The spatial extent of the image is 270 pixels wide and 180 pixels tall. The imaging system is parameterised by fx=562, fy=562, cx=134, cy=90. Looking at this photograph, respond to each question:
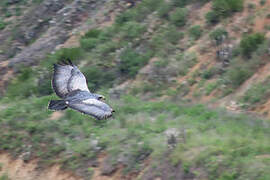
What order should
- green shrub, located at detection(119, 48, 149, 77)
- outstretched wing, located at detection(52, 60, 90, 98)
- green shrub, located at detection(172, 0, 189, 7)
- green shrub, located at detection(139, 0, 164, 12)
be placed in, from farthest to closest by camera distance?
green shrub, located at detection(139, 0, 164, 12), green shrub, located at detection(172, 0, 189, 7), green shrub, located at detection(119, 48, 149, 77), outstretched wing, located at detection(52, 60, 90, 98)

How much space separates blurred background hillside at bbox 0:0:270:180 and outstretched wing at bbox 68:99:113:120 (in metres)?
2.74

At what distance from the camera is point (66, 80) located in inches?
502

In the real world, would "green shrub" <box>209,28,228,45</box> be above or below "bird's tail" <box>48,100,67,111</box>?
below

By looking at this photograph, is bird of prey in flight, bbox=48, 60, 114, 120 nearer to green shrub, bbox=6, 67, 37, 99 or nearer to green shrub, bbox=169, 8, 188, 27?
green shrub, bbox=6, 67, 37, 99

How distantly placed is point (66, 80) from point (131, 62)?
878cm

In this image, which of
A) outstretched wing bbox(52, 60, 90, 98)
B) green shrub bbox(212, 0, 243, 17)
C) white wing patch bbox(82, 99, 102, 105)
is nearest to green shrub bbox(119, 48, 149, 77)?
green shrub bbox(212, 0, 243, 17)

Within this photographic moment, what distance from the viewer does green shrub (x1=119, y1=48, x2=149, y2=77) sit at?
21031 millimetres

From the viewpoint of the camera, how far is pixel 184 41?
2097 centimetres

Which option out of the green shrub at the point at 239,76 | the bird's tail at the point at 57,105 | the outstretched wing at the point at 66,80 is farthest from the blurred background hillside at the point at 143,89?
the bird's tail at the point at 57,105

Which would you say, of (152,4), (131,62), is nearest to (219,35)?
(131,62)

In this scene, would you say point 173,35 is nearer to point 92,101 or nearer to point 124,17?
point 124,17

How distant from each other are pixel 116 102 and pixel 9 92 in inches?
262

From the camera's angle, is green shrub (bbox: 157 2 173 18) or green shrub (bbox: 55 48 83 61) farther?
green shrub (bbox: 157 2 173 18)

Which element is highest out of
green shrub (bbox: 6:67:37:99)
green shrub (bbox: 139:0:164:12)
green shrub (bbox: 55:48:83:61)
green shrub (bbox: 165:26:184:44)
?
green shrub (bbox: 139:0:164:12)
